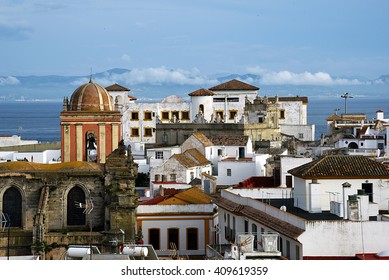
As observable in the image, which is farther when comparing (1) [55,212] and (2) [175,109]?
(2) [175,109]

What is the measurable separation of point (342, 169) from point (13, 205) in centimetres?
907

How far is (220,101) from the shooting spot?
3260 inches

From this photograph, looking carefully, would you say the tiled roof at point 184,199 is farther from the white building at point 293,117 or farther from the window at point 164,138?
the white building at point 293,117

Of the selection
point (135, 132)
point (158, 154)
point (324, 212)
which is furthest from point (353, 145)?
point (324, 212)

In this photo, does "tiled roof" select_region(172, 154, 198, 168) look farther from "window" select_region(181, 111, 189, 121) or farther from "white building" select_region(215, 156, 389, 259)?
"window" select_region(181, 111, 189, 121)

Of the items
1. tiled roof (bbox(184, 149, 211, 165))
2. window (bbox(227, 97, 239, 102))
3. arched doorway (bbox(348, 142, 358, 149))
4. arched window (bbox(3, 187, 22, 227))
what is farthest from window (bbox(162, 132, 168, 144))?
arched window (bbox(3, 187, 22, 227))

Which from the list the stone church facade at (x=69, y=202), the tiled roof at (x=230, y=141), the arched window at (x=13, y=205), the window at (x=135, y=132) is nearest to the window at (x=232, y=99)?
the window at (x=135, y=132)

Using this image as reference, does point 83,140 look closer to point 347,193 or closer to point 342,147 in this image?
point 347,193

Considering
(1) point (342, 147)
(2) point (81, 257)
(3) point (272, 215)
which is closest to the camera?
(2) point (81, 257)

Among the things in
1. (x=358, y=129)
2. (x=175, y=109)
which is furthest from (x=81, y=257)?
(x=175, y=109)

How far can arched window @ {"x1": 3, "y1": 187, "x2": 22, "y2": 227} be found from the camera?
107ft

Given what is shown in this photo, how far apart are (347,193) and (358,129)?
46.5 metres

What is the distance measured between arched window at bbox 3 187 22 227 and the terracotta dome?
8.71m

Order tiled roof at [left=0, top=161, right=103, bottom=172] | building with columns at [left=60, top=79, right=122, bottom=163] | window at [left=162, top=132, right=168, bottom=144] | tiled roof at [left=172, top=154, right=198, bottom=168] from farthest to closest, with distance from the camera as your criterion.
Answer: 1. window at [left=162, top=132, right=168, bottom=144]
2. tiled roof at [left=172, top=154, right=198, bottom=168]
3. building with columns at [left=60, top=79, right=122, bottom=163]
4. tiled roof at [left=0, top=161, right=103, bottom=172]
